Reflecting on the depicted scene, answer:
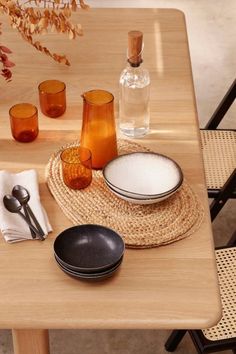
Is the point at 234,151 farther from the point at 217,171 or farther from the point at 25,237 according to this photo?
the point at 25,237

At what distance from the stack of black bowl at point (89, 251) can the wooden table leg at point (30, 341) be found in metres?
0.17

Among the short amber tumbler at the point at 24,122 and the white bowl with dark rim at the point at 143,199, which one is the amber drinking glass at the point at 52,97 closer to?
the short amber tumbler at the point at 24,122

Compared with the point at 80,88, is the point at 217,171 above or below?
below

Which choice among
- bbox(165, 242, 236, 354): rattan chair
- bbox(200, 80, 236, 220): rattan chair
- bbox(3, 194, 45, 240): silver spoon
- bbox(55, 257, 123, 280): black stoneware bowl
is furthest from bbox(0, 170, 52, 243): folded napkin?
bbox(200, 80, 236, 220): rattan chair

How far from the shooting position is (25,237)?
4.57 ft

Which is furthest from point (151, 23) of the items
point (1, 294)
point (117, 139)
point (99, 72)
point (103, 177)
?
point (1, 294)

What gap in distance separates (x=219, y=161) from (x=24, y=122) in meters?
0.78

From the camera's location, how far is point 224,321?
1.70m

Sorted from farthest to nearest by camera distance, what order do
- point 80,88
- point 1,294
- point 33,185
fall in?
1. point 80,88
2. point 33,185
3. point 1,294

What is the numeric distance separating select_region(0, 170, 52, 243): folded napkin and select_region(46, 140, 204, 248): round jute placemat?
0.14ft

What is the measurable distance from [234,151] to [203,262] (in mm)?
938

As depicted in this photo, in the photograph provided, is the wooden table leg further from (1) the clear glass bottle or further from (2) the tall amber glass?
(1) the clear glass bottle

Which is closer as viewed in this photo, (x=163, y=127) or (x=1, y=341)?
(x=163, y=127)

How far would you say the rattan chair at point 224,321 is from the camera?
1663 mm
